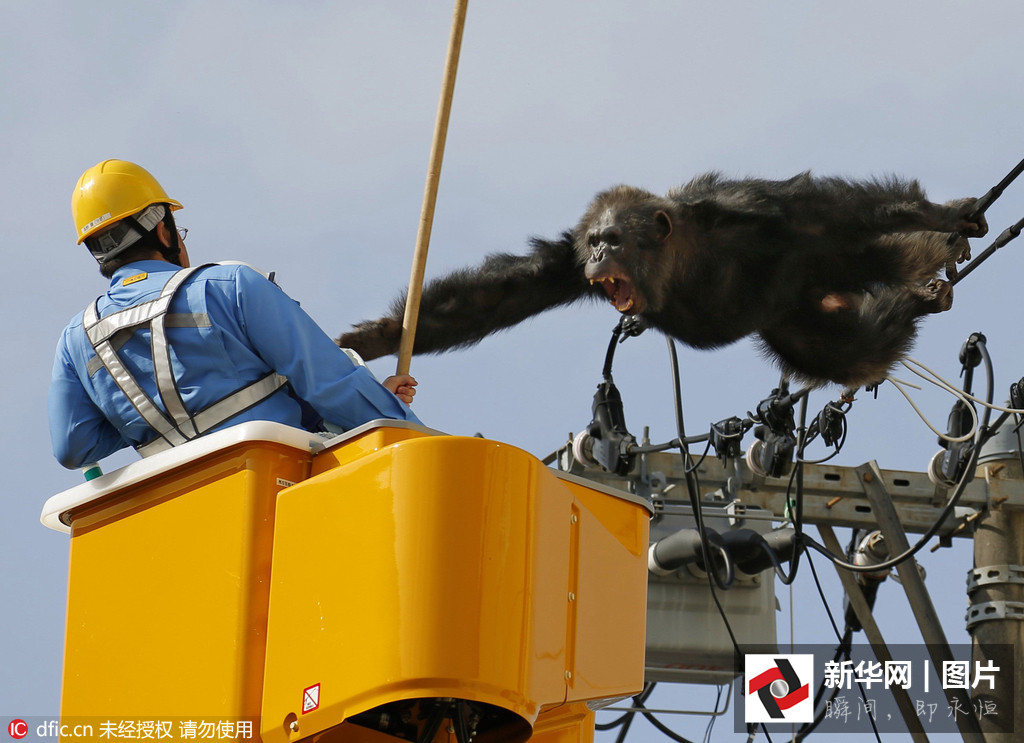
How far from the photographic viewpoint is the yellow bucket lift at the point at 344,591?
292 centimetres

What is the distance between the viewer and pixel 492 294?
622 centimetres

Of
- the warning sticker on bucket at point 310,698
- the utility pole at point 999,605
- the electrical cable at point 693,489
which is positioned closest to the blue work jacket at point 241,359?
the warning sticker on bucket at point 310,698

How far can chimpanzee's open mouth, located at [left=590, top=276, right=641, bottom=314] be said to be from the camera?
5984mm

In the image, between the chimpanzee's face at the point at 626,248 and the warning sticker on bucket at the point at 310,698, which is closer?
the warning sticker on bucket at the point at 310,698

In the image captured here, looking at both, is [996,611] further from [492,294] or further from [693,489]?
[492,294]

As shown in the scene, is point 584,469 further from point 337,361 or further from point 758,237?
point 337,361

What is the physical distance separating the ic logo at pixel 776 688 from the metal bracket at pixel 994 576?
963mm

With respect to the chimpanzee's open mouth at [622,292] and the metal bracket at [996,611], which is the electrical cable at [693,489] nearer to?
the metal bracket at [996,611]

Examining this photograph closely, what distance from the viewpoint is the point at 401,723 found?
324 cm

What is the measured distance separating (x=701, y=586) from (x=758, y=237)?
2.69m

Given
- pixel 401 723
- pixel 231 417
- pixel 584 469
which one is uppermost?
pixel 584 469

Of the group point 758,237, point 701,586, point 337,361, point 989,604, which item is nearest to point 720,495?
point 701,586

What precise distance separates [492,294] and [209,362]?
8.97 ft

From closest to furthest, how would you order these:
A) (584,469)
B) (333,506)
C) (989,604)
Result: (333,506) → (989,604) → (584,469)
